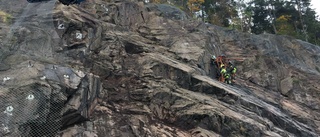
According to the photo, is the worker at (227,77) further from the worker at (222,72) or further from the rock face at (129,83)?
the rock face at (129,83)

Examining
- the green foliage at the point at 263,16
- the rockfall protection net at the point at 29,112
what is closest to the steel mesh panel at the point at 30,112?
the rockfall protection net at the point at 29,112

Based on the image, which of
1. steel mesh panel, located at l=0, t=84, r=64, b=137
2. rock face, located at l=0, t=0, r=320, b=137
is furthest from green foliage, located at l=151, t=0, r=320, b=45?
steel mesh panel, located at l=0, t=84, r=64, b=137

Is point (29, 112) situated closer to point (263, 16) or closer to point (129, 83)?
point (129, 83)

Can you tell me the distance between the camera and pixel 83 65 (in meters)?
13.6

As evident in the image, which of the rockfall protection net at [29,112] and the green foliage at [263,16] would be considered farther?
the green foliage at [263,16]

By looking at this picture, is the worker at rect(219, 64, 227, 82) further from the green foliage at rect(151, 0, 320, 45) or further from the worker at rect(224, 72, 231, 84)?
the green foliage at rect(151, 0, 320, 45)

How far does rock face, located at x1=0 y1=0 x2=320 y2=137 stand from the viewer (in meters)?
Answer: 10.0

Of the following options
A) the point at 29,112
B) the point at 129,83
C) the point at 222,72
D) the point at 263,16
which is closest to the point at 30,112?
the point at 29,112

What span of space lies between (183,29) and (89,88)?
1044cm

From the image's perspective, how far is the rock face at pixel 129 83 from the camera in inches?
394

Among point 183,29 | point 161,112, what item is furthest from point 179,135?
point 183,29

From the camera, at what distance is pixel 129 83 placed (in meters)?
13.4

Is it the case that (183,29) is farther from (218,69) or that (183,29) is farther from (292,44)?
(292,44)

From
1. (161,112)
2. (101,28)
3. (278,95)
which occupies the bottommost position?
(278,95)
